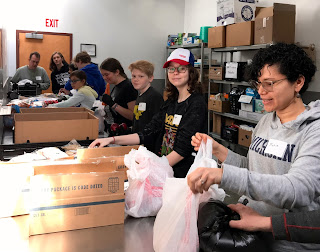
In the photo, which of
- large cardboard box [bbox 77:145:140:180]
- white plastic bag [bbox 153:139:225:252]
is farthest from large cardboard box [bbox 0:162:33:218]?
white plastic bag [bbox 153:139:225:252]

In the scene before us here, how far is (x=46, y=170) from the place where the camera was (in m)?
1.61

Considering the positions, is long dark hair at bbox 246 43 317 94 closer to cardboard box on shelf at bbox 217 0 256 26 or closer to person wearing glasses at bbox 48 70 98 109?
person wearing glasses at bbox 48 70 98 109

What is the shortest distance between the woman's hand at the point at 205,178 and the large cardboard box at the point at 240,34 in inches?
172

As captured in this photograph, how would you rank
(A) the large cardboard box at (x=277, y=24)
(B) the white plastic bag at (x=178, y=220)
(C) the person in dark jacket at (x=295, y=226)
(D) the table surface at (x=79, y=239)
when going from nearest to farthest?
(C) the person in dark jacket at (x=295, y=226), (B) the white plastic bag at (x=178, y=220), (D) the table surface at (x=79, y=239), (A) the large cardboard box at (x=277, y=24)

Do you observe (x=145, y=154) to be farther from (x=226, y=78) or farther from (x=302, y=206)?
(x=226, y=78)

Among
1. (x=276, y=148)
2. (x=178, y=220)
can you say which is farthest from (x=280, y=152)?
(x=178, y=220)

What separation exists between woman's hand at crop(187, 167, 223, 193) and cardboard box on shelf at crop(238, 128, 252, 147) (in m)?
4.27

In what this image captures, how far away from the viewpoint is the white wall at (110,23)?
23.6 ft

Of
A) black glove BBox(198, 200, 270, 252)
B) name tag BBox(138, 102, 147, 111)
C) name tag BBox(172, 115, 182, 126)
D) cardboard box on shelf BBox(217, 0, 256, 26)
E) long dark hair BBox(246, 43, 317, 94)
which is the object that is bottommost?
black glove BBox(198, 200, 270, 252)

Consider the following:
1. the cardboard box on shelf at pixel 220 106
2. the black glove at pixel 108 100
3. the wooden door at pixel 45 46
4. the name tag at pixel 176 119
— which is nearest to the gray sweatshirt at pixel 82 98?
the black glove at pixel 108 100

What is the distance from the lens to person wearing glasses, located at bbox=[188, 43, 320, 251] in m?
1.10

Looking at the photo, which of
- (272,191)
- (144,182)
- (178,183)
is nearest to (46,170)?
(144,182)

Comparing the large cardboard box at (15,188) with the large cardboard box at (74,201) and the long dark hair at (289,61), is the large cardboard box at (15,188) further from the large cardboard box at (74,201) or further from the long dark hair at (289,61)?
the long dark hair at (289,61)

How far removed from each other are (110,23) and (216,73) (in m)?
3.11
